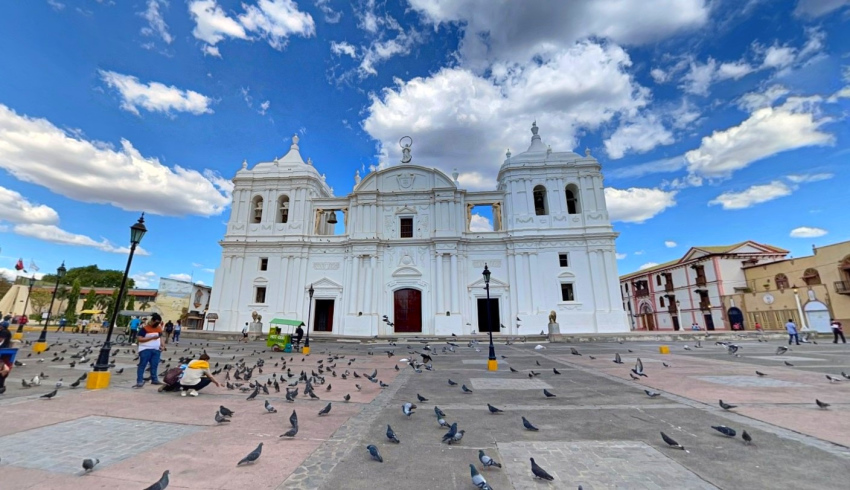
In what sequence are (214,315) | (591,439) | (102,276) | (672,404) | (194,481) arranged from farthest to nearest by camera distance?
(102,276), (214,315), (672,404), (591,439), (194,481)

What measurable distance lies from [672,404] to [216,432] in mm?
7289

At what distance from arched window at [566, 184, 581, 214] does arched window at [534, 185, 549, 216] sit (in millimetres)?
2154

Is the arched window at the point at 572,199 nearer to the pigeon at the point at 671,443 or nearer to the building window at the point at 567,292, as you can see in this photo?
the building window at the point at 567,292

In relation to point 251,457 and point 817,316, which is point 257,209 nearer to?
point 251,457

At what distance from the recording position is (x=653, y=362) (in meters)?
11.9

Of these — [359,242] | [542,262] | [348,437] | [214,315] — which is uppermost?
[359,242]

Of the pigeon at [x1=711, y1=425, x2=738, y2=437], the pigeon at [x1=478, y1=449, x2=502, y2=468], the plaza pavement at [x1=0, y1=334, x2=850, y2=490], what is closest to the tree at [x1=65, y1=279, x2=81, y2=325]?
the plaza pavement at [x1=0, y1=334, x2=850, y2=490]

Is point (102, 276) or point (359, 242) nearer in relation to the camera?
point (359, 242)

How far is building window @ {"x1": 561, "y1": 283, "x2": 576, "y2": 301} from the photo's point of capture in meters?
28.2

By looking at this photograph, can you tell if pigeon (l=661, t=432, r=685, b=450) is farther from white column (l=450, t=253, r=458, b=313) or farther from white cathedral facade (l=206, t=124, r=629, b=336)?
white column (l=450, t=253, r=458, b=313)

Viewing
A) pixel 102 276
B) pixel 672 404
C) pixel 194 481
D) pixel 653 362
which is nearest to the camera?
pixel 194 481

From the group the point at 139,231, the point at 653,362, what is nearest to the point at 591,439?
the point at 653,362

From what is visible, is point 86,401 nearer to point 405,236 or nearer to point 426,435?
point 426,435

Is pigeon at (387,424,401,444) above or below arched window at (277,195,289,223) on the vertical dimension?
below
